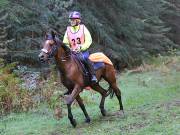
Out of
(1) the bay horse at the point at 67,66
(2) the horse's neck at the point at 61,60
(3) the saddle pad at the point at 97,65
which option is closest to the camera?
(1) the bay horse at the point at 67,66

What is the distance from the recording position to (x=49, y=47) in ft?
36.3

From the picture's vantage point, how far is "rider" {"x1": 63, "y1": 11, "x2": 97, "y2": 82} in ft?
39.1

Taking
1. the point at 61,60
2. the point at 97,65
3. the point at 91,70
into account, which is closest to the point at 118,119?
the point at 91,70

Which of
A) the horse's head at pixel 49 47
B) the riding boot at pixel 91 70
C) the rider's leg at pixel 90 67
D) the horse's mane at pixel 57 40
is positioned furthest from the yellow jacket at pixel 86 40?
the horse's head at pixel 49 47

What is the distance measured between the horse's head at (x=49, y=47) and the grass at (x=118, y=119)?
6.08 feet

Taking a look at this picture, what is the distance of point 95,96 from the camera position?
59.6ft

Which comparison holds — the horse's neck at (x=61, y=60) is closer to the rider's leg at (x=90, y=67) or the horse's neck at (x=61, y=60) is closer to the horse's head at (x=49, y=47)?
the horse's head at (x=49, y=47)

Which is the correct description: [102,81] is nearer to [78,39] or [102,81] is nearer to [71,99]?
[78,39]

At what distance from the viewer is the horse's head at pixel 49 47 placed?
10.9m

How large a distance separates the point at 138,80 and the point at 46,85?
283 inches

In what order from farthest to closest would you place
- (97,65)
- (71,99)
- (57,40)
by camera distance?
(97,65)
(57,40)
(71,99)

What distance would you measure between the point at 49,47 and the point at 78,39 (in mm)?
1226

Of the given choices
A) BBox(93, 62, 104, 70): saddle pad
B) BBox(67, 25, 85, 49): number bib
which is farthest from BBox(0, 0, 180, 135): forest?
BBox(67, 25, 85, 49): number bib

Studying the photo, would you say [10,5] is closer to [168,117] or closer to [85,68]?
[85,68]
